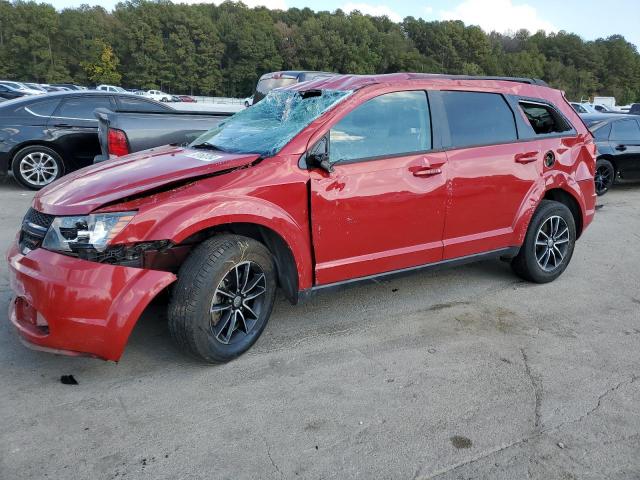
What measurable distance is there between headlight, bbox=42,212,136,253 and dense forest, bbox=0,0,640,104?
95.9 meters

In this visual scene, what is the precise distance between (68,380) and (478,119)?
3.43 metres

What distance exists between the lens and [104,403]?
9.71 ft

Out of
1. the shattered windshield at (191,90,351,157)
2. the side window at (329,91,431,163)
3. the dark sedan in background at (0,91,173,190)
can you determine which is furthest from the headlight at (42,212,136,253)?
the dark sedan in background at (0,91,173,190)

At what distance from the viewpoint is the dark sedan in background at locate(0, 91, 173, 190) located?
8.33 m

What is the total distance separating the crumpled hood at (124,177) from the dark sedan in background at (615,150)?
8.56 m

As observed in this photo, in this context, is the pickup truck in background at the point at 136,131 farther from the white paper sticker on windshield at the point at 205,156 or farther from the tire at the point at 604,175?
the tire at the point at 604,175

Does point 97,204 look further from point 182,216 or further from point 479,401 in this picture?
point 479,401

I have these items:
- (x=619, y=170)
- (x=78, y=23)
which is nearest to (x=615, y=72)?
(x=78, y=23)

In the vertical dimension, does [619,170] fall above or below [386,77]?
below

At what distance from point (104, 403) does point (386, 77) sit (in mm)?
2821

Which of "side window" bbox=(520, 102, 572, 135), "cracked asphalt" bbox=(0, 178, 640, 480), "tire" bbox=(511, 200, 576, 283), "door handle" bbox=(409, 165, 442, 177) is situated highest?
"side window" bbox=(520, 102, 572, 135)

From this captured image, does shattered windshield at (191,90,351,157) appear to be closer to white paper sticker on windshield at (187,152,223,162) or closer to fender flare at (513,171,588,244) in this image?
white paper sticker on windshield at (187,152,223,162)

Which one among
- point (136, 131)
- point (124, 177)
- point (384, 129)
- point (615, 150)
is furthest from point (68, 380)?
point (615, 150)

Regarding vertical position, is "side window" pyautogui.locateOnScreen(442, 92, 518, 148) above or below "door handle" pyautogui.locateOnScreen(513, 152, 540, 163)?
above
